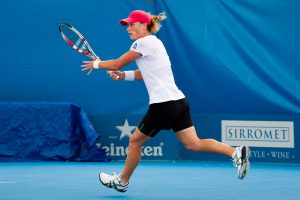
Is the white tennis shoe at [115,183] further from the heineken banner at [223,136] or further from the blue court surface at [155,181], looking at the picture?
the heineken banner at [223,136]

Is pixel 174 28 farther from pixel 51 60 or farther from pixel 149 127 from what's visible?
pixel 149 127

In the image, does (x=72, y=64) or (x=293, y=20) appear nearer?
(x=293, y=20)

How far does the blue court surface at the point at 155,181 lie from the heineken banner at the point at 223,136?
252 millimetres

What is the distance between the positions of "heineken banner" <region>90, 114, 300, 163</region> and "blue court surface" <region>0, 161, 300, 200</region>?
25 centimetres

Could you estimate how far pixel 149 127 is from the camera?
6.51 m

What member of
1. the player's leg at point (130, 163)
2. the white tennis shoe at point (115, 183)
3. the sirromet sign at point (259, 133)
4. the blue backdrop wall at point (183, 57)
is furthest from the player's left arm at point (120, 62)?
the sirromet sign at point (259, 133)

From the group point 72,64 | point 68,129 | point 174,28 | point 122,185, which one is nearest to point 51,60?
point 72,64

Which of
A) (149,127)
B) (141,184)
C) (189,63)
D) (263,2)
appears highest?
(263,2)

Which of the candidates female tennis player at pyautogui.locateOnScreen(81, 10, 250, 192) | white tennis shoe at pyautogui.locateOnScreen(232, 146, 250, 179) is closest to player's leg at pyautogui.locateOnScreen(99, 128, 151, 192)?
female tennis player at pyautogui.locateOnScreen(81, 10, 250, 192)

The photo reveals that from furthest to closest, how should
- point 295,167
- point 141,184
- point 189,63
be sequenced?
point 189,63 < point 295,167 < point 141,184

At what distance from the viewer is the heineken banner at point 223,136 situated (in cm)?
966

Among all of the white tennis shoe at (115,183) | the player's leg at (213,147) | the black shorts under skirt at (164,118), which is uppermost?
the black shorts under skirt at (164,118)

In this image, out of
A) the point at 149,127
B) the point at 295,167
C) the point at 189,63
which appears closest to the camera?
the point at 149,127

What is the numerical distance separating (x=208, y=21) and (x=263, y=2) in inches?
29.5
